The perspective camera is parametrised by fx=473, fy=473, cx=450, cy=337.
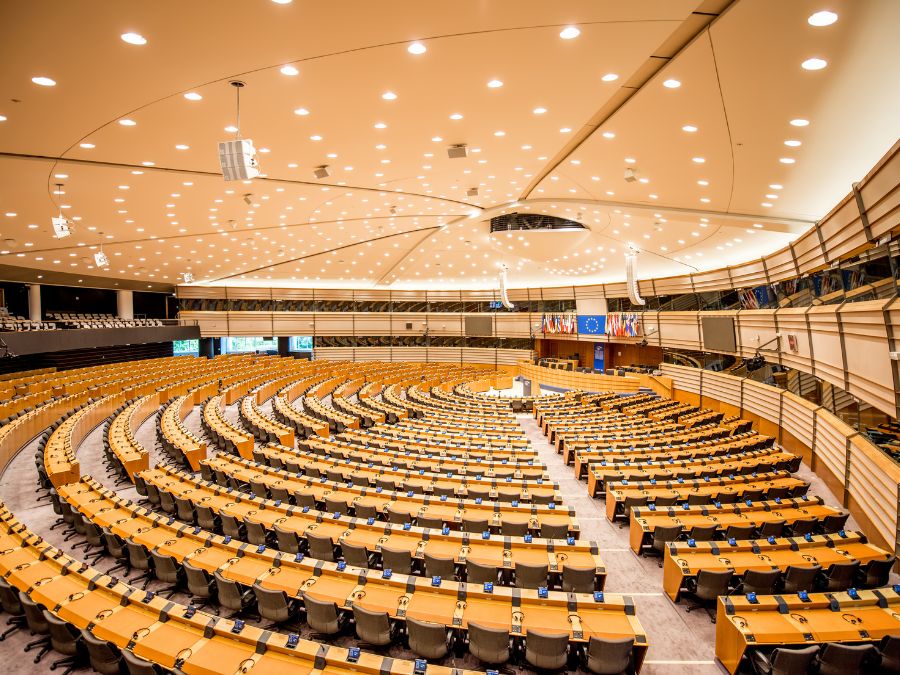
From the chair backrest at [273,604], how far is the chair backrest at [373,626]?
3.46ft

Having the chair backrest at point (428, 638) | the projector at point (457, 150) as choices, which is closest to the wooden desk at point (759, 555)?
the chair backrest at point (428, 638)

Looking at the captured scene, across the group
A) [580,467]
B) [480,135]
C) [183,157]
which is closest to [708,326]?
[580,467]

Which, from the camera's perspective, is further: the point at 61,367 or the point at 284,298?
the point at 284,298

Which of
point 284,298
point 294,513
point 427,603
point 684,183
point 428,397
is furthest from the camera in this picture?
point 284,298

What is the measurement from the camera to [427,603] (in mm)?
5977

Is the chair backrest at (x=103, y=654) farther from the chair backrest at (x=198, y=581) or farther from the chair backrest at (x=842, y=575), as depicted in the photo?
the chair backrest at (x=842, y=575)

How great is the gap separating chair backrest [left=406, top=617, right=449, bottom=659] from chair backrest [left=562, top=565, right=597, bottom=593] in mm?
2057

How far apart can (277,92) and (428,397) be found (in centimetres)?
1798

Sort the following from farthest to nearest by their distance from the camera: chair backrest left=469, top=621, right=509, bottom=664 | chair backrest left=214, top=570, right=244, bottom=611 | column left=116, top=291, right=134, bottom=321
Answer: column left=116, top=291, right=134, bottom=321, chair backrest left=214, top=570, right=244, bottom=611, chair backrest left=469, top=621, right=509, bottom=664

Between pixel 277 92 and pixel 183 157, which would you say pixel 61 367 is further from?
pixel 277 92

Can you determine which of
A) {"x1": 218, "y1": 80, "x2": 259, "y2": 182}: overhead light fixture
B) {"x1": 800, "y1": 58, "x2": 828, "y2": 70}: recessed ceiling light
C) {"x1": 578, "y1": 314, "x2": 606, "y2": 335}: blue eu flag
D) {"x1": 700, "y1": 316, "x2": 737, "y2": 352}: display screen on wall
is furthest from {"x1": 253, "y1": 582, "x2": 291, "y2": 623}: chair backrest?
{"x1": 578, "y1": 314, "x2": 606, "y2": 335}: blue eu flag

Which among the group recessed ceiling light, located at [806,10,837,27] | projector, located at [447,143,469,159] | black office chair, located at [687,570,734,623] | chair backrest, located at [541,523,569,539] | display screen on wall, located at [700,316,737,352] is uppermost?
projector, located at [447,143,469,159]

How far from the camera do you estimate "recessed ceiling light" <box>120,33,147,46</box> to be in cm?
477

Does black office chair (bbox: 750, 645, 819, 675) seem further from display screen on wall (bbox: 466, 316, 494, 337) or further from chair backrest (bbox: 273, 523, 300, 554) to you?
display screen on wall (bbox: 466, 316, 494, 337)
